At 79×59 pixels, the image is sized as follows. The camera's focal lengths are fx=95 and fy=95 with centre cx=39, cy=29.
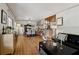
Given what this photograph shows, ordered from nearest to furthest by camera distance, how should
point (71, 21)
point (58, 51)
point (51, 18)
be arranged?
1. point (58, 51)
2. point (51, 18)
3. point (71, 21)

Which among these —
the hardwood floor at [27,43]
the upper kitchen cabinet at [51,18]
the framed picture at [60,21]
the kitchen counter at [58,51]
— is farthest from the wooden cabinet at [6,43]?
the framed picture at [60,21]

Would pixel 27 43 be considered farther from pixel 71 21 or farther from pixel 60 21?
pixel 71 21

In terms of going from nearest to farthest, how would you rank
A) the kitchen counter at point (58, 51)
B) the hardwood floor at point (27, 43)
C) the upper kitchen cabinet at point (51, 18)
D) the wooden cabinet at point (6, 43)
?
the kitchen counter at point (58, 51), the wooden cabinet at point (6, 43), the upper kitchen cabinet at point (51, 18), the hardwood floor at point (27, 43)

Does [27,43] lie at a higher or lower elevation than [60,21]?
lower

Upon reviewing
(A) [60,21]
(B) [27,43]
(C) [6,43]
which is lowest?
(B) [27,43]

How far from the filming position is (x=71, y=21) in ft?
9.87

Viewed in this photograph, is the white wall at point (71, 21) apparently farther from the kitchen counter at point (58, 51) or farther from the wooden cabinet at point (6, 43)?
the wooden cabinet at point (6, 43)

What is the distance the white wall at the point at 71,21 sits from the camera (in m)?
2.83

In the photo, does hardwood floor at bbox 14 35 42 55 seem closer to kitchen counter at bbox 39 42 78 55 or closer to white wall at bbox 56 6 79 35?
kitchen counter at bbox 39 42 78 55

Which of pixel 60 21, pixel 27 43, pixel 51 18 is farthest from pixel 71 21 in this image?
pixel 27 43

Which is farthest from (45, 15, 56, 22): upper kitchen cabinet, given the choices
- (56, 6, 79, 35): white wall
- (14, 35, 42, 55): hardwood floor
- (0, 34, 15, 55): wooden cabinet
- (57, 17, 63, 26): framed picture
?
(0, 34, 15, 55): wooden cabinet

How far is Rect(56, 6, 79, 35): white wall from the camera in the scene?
2833mm

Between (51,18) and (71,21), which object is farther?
(71,21)
